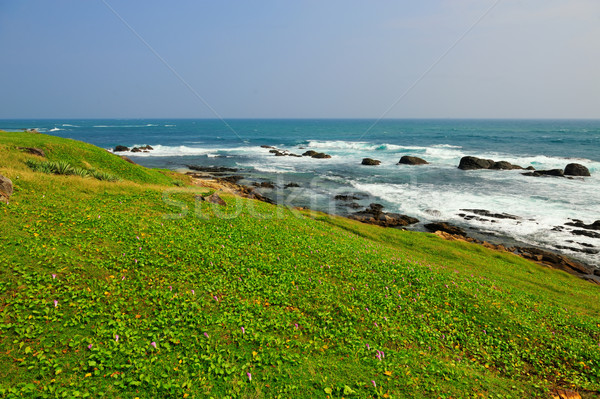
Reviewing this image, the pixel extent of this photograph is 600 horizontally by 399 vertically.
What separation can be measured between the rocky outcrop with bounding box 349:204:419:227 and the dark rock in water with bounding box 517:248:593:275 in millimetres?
9741

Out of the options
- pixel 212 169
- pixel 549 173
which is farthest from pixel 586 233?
pixel 212 169

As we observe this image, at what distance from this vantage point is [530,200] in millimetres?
40844

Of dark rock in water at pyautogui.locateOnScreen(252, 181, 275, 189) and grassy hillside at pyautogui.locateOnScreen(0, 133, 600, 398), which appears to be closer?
grassy hillside at pyautogui.locateOnScreen(0, 133, 600, 398)

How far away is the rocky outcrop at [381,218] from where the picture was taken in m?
32.4

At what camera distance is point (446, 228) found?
3091 cm

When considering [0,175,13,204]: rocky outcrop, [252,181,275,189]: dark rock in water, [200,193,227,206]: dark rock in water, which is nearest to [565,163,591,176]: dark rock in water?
[252,181,275,189]: dark rock in water

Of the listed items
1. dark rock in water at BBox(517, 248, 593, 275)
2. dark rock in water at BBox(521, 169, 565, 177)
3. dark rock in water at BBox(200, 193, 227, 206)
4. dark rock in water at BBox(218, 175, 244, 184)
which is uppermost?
dark rock in water at BBox(200, 193, 227, 206)

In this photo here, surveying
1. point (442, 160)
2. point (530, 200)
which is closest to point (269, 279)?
point (530, 200)

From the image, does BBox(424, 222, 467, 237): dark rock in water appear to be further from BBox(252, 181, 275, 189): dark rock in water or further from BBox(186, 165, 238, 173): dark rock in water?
BBox(186, 165, 238, 173): dark rock in water

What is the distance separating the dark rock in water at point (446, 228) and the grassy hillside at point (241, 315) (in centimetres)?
1252

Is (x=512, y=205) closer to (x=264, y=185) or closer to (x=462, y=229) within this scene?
(x=462, y=229)

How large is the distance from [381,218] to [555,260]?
564 inches

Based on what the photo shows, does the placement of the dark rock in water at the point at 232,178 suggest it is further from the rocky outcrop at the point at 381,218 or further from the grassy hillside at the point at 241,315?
the grassy hillside at the point at 241,315

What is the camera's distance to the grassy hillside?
24.0 feet
